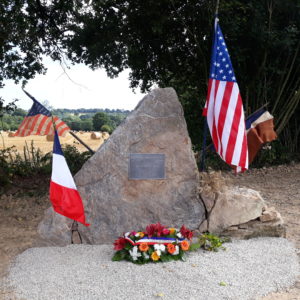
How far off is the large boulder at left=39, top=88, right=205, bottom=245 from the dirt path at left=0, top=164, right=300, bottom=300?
35.5 inches

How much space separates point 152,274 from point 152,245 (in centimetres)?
40

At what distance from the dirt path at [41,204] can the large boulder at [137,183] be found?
902 mm

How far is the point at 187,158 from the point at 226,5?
4318 mm

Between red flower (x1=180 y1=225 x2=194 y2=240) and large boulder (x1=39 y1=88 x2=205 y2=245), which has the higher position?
large boulder (x1=39 y1=88 x2=205 y2=245)

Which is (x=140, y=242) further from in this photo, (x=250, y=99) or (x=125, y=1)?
(x=250, y=99)

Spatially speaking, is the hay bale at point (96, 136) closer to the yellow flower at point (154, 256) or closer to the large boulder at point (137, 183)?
the large boulder at point (137, 183)

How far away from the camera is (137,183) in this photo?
Result: 4.61 m

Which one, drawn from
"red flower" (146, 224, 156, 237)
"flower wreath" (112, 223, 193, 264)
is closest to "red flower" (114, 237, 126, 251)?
"flower wreath" (112, 223, 193, 264)

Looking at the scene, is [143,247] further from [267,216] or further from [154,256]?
[267,216]

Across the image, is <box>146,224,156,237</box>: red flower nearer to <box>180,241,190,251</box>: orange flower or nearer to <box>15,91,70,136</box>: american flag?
<box>180,241,190,251</box>: orange flower

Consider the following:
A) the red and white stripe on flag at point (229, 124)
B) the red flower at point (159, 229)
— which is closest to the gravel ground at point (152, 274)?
the red flower at point (159, 229)

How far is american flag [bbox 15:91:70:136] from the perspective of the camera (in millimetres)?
4543

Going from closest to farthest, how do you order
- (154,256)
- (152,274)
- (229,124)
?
1. (152,274)
2. (154,256)
3. (229,124)

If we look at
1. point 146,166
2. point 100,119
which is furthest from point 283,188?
point 100,119
